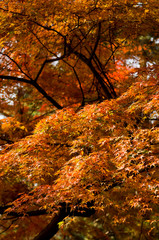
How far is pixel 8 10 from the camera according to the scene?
165 inches

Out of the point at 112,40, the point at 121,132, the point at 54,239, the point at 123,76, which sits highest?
the point at 112,40

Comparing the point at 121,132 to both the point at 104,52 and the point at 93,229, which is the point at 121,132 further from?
the point at 93,229

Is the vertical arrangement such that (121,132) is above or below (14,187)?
above

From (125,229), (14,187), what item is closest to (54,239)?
(125,229)

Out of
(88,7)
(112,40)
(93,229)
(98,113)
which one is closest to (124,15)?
(88,7)

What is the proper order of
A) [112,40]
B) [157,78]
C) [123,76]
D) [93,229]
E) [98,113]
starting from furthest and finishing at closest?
[93,229] → [123,76] → [112,40] → [98,113] → [157,78]

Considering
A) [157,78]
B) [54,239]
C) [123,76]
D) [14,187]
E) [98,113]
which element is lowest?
[54,239]

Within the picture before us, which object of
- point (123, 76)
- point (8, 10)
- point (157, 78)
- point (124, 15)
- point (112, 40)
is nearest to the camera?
point (157, 78)

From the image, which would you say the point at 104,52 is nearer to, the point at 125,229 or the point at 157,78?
the point at 157,78

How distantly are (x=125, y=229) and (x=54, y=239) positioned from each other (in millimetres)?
2809

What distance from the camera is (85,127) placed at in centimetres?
353

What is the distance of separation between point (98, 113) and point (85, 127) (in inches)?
11.8

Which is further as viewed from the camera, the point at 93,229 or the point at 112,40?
the point at 93,229

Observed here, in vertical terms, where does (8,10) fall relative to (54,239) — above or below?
above
